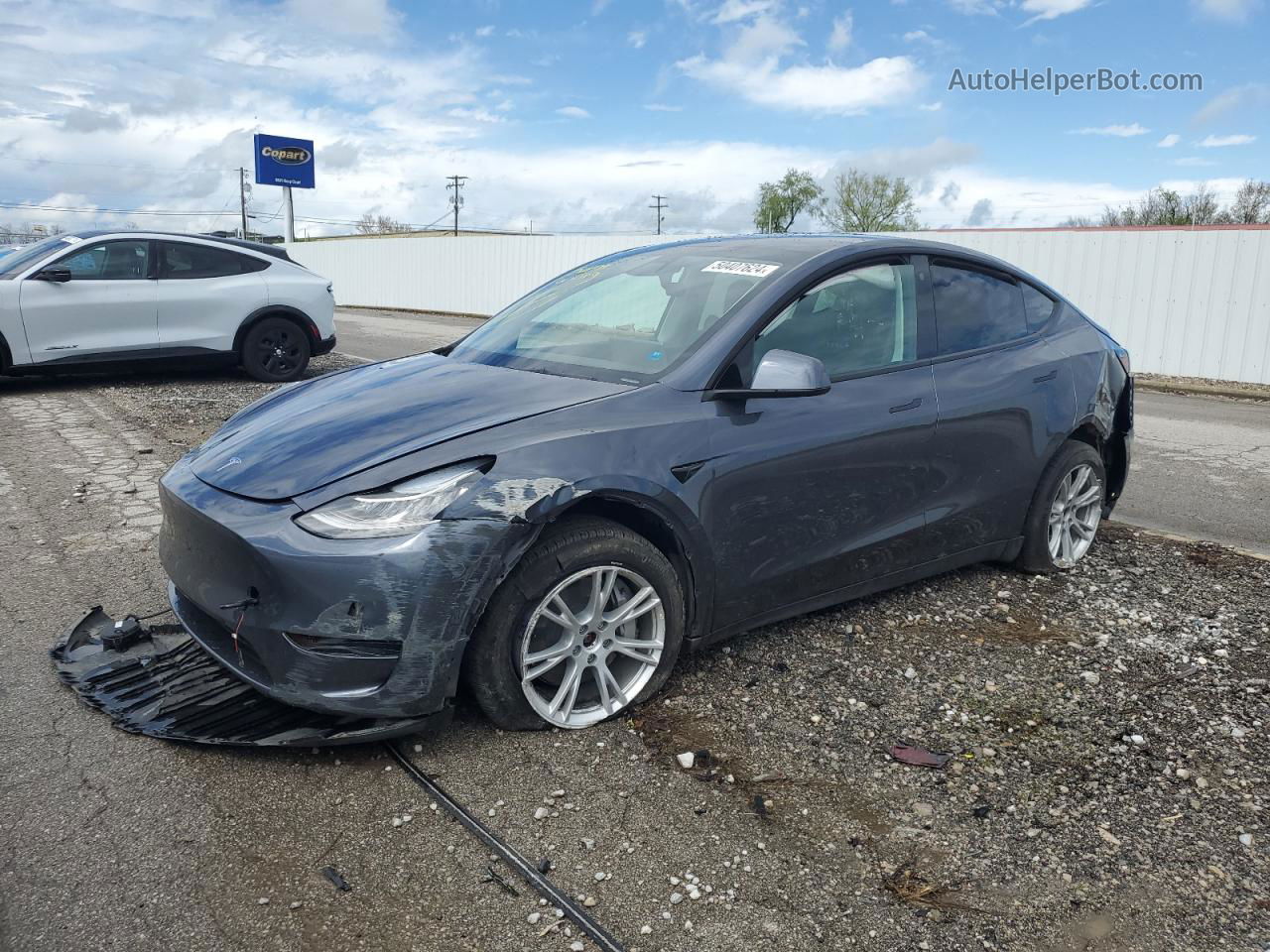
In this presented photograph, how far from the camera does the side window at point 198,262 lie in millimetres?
10672

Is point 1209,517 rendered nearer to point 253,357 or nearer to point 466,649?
point 466,649

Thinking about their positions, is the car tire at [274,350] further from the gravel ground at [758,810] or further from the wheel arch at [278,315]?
the gravel ground at [758,810]

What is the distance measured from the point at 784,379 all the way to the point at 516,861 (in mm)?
1731

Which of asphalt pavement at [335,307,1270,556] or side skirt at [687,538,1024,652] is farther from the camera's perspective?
asphalt pavement at [335,307,1270,556]

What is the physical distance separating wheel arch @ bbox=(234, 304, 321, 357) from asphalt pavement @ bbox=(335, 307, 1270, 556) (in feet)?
9.21

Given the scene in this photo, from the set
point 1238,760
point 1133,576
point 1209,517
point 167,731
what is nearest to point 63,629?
point 167,731

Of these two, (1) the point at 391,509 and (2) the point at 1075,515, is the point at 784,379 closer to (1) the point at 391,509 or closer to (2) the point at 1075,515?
(1) the point at 391,509

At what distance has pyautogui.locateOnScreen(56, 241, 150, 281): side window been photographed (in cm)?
1015

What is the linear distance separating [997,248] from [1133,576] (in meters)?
12.9

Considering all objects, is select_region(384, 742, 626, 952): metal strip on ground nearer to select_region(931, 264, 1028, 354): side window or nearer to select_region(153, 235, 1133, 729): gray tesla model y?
select_region(153, 235, 1133, 729): gray tesla model y

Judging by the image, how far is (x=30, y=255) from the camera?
10.2 meters

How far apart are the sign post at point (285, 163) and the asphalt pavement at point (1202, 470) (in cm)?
3322

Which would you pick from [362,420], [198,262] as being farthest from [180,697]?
[198,262]

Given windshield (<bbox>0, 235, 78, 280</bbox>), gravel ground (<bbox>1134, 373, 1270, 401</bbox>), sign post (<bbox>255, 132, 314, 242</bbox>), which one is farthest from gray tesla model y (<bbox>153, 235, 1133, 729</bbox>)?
sign post (<bbox>255, 132, 314, 242</bbox>)
